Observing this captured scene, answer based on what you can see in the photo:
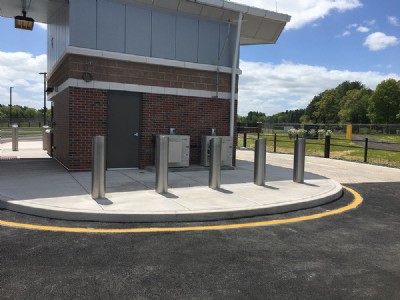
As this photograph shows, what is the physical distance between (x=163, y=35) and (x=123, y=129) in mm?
→ 3023

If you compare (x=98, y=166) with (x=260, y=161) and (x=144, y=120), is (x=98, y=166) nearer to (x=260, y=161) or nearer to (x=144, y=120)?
(x=260, y=161)

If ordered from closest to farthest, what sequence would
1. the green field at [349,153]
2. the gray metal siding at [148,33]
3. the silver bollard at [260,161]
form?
the silver bollard at [260,161], the gray metal siding at [148,33], the green field at [349,153]

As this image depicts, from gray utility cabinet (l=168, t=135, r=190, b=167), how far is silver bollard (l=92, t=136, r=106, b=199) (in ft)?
12.7

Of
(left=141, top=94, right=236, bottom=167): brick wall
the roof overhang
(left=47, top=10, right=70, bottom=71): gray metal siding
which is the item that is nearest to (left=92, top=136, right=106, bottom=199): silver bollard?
(left=141, top=94, right=236, bottom=167): brick wall

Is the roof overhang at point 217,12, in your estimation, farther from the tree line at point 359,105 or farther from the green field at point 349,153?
the tree line at point 359,105

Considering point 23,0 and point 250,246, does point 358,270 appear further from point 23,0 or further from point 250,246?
point 23,0

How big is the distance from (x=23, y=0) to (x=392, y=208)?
1134 centimetres

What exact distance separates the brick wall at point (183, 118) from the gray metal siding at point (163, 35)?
4.18ft

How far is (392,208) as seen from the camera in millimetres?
7059

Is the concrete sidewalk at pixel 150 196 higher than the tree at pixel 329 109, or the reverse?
the tree at pixel 329 109

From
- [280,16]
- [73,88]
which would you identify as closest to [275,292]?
[73,88]

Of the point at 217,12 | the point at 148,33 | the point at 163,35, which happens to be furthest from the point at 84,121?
the point at 217,12

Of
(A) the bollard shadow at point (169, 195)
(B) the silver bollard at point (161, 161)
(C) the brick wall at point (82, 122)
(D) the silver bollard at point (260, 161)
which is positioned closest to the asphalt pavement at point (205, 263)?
(A) the bollard shadow at point (169, 195)

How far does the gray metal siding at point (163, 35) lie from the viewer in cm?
1054
